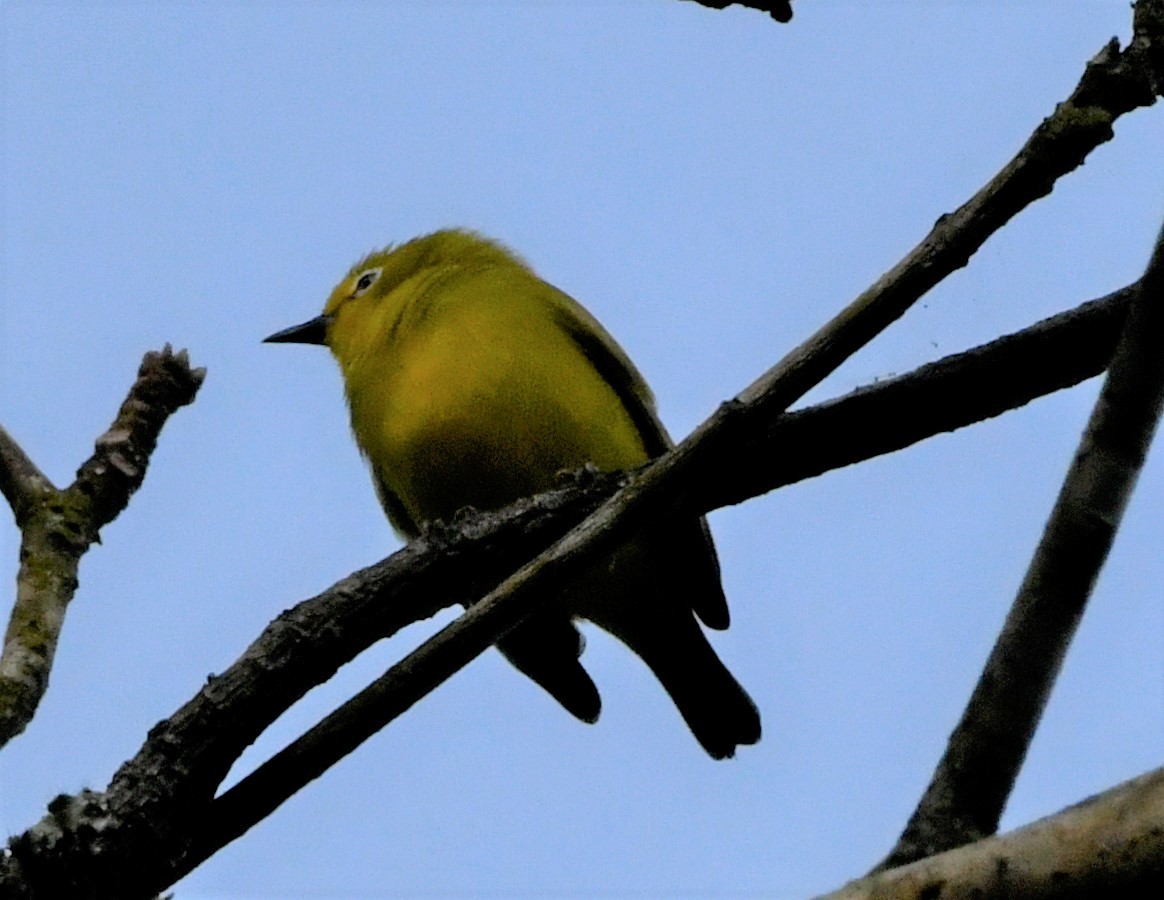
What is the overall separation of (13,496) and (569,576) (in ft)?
4.51

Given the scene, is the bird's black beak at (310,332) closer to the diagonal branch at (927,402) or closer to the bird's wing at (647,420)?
the bird's wing at (647,420)

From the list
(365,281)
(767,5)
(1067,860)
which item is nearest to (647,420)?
(365,281)

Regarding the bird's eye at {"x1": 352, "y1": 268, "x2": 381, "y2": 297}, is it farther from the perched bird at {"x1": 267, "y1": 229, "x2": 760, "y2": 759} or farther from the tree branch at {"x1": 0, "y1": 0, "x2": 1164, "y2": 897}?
the tree branch at {"x1": 0, "y1": 0, "x2": 1164, "y2": 897}

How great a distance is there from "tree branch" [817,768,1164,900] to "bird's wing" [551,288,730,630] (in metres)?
2.93

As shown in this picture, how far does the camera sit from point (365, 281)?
22.8ft

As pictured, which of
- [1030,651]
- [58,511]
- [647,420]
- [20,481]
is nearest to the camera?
[1030,651]

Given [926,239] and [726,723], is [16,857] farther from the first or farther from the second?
[726,723]

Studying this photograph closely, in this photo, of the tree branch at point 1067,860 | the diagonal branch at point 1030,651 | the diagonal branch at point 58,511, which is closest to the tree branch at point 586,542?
the diagonal branch at point 58,511

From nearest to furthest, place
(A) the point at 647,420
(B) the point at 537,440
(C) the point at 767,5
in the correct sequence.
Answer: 1. (C) the point at 767,5
2. (B) the point at 537,440
3. (A) the point at 647,420

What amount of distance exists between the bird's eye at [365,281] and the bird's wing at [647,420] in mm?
1120

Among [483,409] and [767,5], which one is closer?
[767,5]

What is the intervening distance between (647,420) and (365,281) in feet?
6.28

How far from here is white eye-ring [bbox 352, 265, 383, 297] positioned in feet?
22.6

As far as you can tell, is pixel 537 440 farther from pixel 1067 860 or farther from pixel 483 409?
pixel 1067 860
